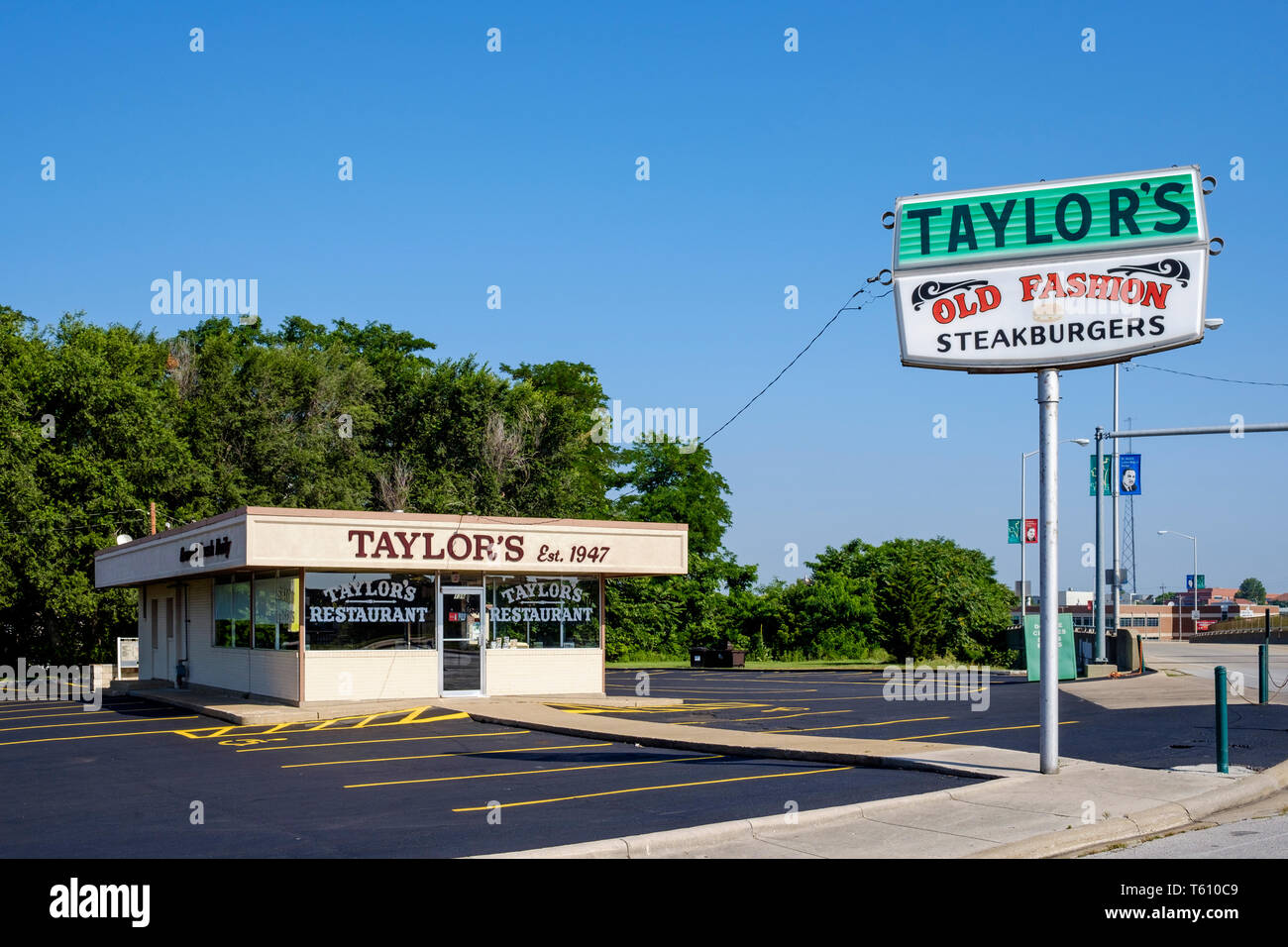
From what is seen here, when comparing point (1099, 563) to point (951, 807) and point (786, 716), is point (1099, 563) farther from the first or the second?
point (951, 807)

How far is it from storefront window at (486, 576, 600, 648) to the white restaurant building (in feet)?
0.09

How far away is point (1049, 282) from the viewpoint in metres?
14.3


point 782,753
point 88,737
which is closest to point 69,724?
point 88,737

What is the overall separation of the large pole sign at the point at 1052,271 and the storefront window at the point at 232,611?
18.4m

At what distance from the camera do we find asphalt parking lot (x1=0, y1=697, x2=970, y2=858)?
35.0 ft

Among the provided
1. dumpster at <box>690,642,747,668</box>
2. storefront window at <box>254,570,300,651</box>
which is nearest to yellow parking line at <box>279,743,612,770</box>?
storefront window at <box>254,570,300,651</box>

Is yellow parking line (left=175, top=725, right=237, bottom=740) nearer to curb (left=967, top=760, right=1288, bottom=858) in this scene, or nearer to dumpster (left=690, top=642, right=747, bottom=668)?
curb (left=967, top=760, right=1288, bottom=858)

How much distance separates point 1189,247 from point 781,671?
101 feet

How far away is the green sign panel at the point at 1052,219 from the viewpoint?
13922 mm

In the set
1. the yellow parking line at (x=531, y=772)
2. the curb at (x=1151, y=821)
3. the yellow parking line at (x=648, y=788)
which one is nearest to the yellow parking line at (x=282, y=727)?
the yellow parking line at (x=531, y=772)

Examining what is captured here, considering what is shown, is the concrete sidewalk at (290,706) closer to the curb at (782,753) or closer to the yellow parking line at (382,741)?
the yellow parking line at (382,741)
